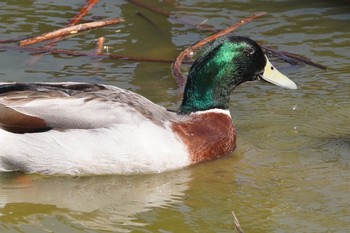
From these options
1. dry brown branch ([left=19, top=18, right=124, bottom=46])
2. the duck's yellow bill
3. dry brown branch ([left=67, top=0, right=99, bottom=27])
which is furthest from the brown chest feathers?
dry brown branch ([left=67, top=0, right=99, bottom=27])

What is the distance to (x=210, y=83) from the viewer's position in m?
8.13

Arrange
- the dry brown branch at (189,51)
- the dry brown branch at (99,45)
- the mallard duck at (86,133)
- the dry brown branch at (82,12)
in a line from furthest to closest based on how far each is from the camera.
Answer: the dry brown branch at (82,12)
the dry brown branch at (99,45)
the dry brown branch at (189,51)
the mallard duck at (86,133)

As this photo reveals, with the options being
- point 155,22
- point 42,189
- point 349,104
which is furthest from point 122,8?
point 42,189

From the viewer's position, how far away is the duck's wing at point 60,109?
750cm

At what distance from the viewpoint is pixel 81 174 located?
24.9 feet

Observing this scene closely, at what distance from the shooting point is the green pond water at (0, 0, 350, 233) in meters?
6.86

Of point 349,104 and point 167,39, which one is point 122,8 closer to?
point 167,39

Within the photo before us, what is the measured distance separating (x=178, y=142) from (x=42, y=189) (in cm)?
106

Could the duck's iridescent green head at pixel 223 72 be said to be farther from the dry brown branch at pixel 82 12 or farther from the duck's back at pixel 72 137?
the dry brown branch at pixel 82 12

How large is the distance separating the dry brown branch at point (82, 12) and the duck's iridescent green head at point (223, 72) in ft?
8.70

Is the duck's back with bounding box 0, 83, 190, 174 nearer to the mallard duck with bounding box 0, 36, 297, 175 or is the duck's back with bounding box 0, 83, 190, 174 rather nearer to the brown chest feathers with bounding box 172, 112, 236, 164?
the mallard duck with bounding box 0, 36, 297, 175

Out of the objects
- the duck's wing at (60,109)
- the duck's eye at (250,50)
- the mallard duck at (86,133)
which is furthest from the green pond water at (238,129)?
the duck's eye at (250,50)

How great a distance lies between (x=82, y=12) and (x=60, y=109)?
10.9 ft

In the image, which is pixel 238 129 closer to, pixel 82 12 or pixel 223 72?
pixel 223 72
